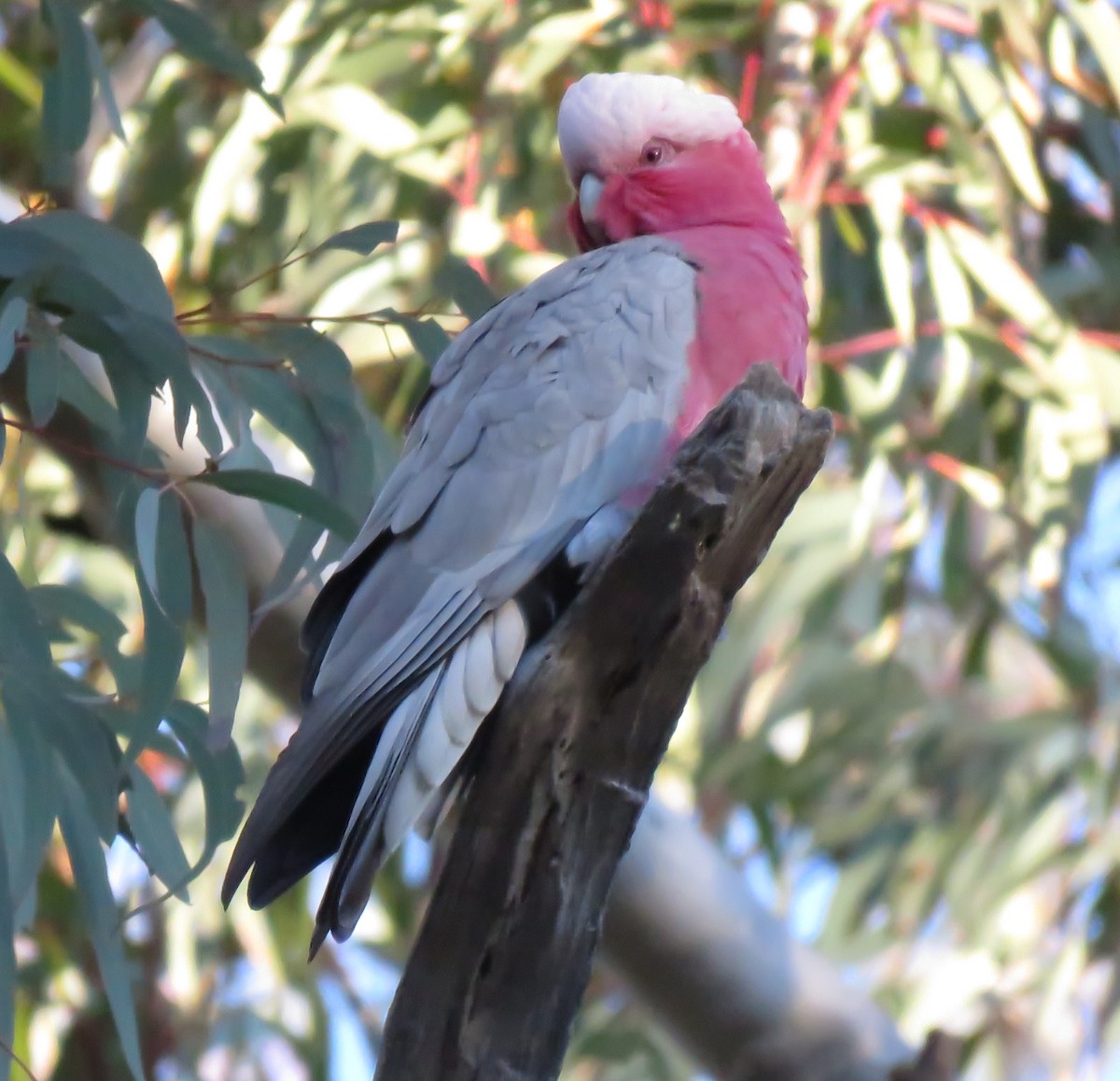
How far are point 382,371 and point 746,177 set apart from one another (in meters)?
1.29

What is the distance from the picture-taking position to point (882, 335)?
2.93 meters

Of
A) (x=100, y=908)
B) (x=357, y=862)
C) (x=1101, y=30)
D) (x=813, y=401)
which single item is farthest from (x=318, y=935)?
(x=1101, y=30)

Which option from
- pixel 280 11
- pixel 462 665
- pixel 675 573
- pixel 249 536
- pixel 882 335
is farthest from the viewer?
pixel 280 11

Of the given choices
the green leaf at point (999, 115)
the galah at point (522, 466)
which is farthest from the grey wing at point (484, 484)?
the green leaf at point (999, 115)

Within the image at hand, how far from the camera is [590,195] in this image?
7.07 ft

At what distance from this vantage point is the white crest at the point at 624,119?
2.13m

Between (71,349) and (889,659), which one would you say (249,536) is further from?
(889,659)

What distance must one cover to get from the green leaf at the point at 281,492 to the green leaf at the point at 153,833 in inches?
13.2

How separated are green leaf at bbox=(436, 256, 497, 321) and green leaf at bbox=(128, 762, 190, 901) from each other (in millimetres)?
614

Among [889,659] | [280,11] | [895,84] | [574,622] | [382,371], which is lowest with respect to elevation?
[889,659]

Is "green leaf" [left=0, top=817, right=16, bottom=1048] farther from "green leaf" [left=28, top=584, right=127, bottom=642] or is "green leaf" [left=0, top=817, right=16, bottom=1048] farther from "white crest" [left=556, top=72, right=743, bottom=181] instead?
"white crest" [left=556, top=72, right=743, bottom=181]

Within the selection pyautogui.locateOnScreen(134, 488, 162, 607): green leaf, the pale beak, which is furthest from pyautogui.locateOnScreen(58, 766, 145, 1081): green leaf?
the pale beak

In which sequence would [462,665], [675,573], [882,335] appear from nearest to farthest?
[675,573] → [462,665] → [882,335]

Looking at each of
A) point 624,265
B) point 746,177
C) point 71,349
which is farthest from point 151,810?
point 746,177
